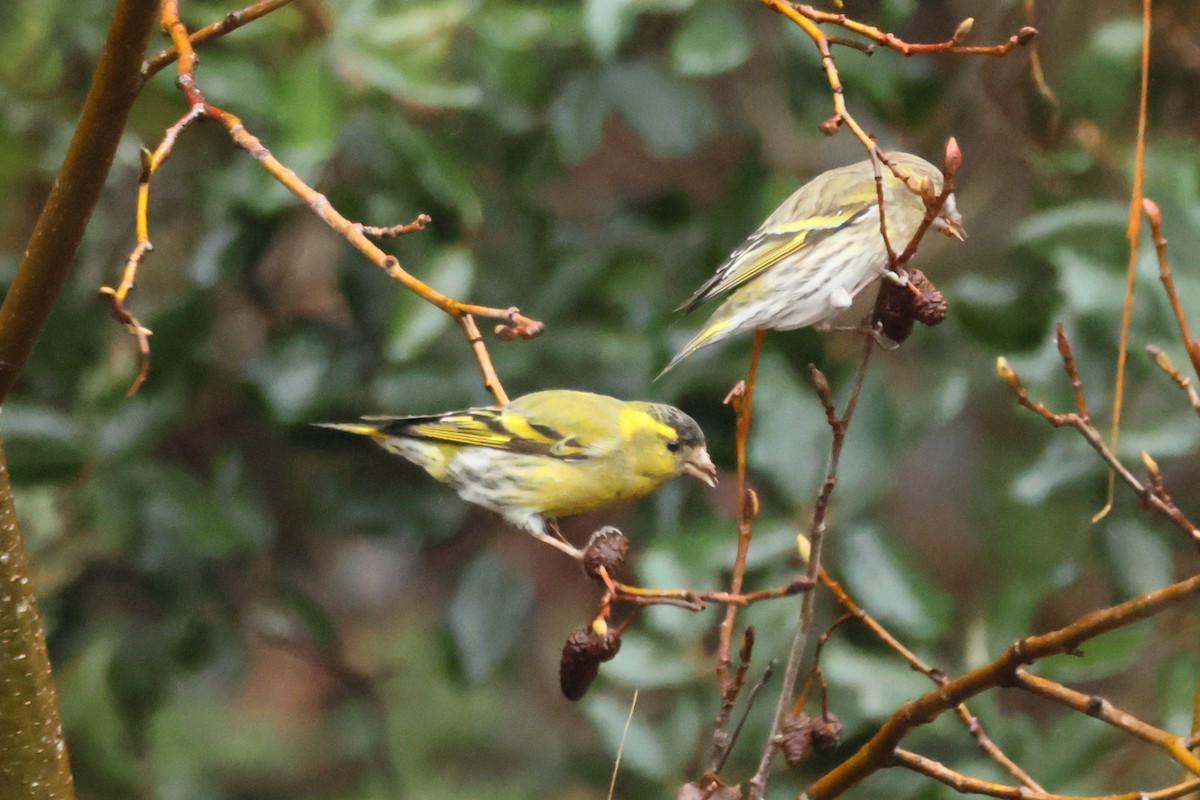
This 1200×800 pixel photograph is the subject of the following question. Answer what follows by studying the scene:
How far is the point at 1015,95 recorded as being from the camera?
93 centimetres

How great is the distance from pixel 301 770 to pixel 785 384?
960 mm

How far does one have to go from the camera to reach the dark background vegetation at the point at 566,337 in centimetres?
97

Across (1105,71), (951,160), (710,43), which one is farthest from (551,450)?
(1105,71)

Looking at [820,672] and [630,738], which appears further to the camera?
[630,738]

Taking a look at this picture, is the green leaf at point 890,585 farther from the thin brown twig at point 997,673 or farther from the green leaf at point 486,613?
the thin brown twig at point 997,673

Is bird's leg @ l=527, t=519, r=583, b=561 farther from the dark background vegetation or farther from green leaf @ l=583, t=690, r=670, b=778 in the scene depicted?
green leaf @ l=583, t=690, r=670, b=778

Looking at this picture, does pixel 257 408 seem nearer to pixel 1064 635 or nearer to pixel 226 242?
pixel 226 242

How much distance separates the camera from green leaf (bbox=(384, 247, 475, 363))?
962mm

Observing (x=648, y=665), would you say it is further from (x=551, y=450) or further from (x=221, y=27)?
(x=221, y=27)

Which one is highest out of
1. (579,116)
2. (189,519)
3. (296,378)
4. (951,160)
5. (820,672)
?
(951,160)

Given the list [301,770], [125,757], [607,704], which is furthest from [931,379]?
[301,770]

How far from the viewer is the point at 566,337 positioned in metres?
1.03

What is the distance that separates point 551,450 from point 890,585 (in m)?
0.38

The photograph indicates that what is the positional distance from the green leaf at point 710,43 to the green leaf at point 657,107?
7 centimetres
